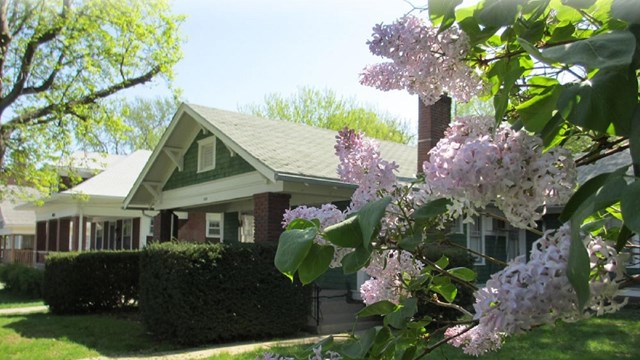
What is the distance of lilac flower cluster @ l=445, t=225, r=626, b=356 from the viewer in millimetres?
924

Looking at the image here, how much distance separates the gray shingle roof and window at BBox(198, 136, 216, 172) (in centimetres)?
70

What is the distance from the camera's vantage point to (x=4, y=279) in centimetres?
2144

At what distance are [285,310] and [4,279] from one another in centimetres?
1530

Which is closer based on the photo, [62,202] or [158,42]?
[158,42]

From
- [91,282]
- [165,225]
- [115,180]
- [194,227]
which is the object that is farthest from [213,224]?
[115,180]

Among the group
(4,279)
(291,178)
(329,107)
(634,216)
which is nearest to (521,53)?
(634,216)

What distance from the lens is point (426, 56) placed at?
5.11ft

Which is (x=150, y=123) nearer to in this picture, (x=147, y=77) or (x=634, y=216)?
(x=147, y=77)

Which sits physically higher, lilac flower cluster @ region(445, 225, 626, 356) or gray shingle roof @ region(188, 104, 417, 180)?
gray shingle roof @ region(188, 104, 417, 180)

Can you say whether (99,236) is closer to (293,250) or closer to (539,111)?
(293,250)

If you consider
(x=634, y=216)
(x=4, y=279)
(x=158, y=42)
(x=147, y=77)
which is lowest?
(x=4, y=279)

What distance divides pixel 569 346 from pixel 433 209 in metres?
8.93

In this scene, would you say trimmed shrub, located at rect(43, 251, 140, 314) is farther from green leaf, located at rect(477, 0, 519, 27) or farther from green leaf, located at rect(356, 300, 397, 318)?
green leaf, located at rect(477, 0, 519, 27)

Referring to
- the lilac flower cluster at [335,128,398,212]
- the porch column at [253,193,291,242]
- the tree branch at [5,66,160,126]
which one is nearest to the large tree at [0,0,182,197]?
the tree branch at [5,66,160,126]
